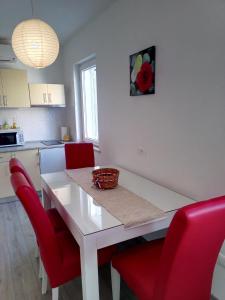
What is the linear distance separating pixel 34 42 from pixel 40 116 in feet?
7.93

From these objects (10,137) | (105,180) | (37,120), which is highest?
(37,120)

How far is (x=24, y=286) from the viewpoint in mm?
1811

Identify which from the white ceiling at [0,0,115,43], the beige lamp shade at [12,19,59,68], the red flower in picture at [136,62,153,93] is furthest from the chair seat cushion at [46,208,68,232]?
the white ceiling at [0,0,115,43]

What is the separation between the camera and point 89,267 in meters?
1.23

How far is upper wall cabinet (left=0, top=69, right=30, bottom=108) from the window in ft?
2.89

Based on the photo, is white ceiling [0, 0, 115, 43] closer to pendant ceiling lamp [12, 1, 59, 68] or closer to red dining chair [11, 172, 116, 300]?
pendant ceiling lamp [12, 1, 59, 68]

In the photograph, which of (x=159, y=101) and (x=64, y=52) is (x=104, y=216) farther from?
(x=64, y=52)

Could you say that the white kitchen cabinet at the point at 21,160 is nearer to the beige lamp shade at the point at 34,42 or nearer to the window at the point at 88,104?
the window at the point at 88,104

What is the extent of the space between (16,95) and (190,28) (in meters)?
2.76

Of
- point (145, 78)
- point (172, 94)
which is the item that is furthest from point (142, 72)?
point (172, 94)

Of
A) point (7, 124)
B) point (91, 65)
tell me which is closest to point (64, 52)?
point (91, 65)

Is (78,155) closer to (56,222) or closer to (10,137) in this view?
(56,222)

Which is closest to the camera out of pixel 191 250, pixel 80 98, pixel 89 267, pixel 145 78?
pixel 191 250

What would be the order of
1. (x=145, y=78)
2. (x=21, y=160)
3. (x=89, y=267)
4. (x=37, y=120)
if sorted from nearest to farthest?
1. (x=89, y=267)
2. (x=145, y=78)
3. (x=21, y=160)
4. (x=37, y=120)
